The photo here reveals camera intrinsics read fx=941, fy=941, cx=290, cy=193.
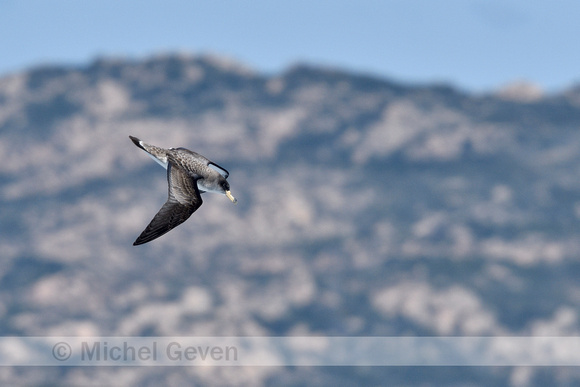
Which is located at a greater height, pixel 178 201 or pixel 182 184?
pixel 182 184

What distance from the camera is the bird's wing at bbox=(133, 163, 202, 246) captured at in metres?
40.8

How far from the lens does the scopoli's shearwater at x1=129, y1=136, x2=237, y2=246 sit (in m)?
40.7

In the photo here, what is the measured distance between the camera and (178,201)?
42000 mm

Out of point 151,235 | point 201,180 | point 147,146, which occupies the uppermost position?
point 147,146

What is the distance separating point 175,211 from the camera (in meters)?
41.5

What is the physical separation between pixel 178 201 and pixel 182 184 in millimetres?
815

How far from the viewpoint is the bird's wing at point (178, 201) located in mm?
40750

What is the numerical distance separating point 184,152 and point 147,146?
2.08 metres

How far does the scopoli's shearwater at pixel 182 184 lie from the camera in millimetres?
40688

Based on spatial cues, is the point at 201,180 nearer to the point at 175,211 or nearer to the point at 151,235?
the point at 175,211

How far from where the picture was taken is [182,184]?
42.2 meters

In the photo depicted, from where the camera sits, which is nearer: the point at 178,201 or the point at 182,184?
the point at 178,201

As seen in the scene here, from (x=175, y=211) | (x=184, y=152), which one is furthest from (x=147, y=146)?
(x=175, y=211)

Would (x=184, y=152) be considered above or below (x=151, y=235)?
above
